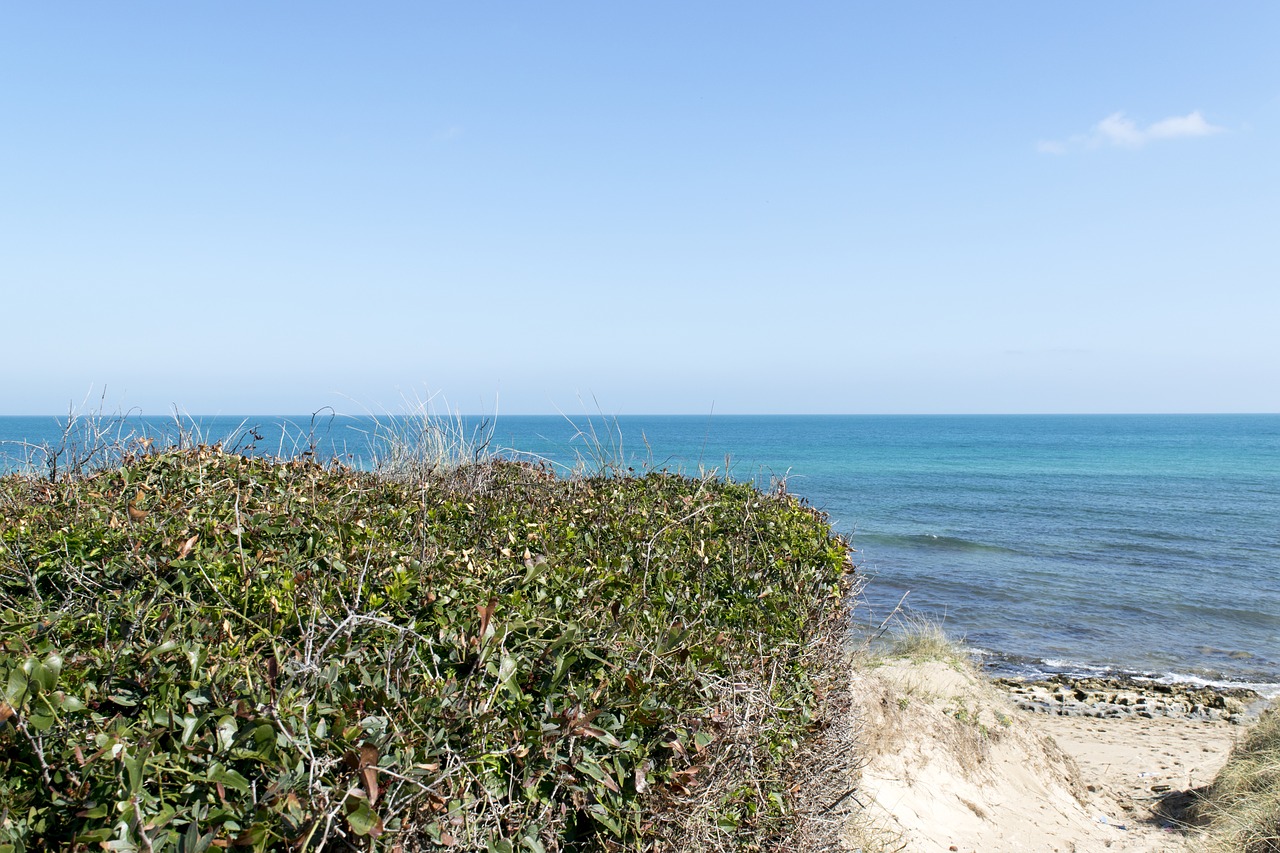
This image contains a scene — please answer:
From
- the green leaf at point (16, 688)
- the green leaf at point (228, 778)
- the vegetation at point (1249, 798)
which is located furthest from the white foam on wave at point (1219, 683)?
the green leaf at point (16, 688)

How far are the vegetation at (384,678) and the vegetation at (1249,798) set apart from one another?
4.86m

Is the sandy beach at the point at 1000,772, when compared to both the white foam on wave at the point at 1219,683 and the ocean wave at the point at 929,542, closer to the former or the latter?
the white foam on wave at the point at 1219,683

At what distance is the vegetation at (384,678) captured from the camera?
164 centimetres

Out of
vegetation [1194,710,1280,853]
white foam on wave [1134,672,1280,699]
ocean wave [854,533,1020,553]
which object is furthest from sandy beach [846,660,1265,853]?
ocean wave [854,533,1020,553]

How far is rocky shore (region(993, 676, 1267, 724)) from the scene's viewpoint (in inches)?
434

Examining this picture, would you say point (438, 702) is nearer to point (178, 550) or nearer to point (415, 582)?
point (415, 582)

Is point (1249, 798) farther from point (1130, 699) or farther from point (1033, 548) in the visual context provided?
point (1033, 548)

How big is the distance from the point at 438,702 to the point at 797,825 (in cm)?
206

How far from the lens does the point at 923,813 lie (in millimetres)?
6281

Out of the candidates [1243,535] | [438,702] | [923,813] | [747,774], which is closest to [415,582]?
[438,702]

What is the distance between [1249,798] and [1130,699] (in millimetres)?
5323

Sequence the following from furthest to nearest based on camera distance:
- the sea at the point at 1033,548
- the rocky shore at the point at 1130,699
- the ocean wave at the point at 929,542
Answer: the ocean wave at the point at 929,542 → the rocky shore at the point at 1130,699 → the sea at the point at 1033,548

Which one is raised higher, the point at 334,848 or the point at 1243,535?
the point at 334,848

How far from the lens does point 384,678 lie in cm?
200
